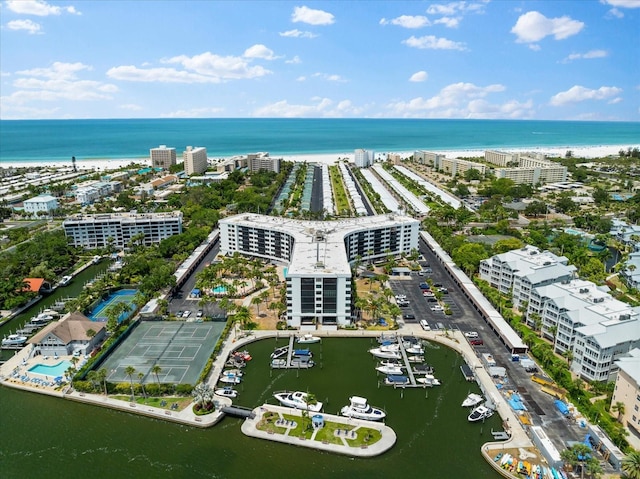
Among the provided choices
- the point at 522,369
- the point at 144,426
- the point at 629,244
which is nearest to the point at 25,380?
the point at 144,426

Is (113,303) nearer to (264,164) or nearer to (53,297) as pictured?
(53,297)

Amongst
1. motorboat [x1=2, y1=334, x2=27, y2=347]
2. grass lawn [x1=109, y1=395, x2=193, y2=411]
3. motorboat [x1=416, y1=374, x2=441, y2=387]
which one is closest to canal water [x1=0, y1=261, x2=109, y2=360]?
motorboat [x1=2, y1=334, x2=27, y2=347]

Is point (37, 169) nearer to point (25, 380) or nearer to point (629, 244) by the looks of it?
point (25, 380)

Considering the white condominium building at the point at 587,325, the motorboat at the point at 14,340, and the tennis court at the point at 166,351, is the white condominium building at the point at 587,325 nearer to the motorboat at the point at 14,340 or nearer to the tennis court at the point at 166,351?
the tennis court at the point at 166,351

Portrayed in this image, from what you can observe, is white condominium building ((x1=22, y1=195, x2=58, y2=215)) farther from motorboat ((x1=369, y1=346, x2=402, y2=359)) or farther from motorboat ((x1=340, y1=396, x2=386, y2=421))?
motorboat ((x1=340, y1=396, x2=386, y2=421))

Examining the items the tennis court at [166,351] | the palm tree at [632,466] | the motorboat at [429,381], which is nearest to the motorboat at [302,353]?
the tennis court at [166,351]

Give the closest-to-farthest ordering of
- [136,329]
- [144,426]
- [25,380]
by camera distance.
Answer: [144,426] < [25,380] < [136,329]
